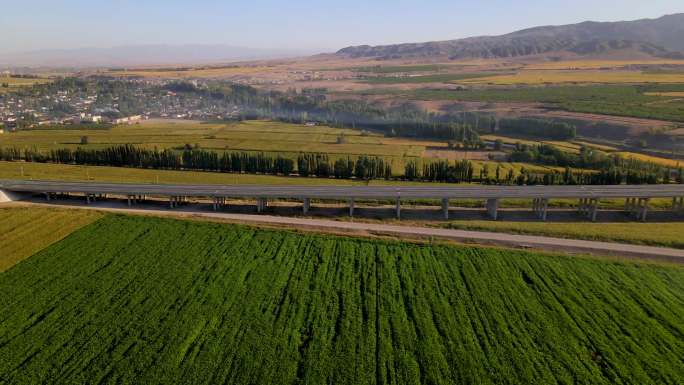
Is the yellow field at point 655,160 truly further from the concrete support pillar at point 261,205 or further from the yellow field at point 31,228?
the yellow field at point 31,228

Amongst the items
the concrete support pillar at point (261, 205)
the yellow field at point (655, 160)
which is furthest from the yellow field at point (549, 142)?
the concrete support pillar at point (261, 205)

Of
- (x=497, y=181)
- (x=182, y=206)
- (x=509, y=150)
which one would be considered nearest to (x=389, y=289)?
(x=182, y=206)

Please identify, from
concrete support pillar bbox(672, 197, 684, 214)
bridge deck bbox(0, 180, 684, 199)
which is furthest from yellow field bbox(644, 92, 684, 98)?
concrete support pillar bbox(672, 197, 684, 214)

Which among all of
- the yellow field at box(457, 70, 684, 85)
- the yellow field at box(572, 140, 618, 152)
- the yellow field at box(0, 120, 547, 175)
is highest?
the yellow field at box(457, 70, 684, 85)

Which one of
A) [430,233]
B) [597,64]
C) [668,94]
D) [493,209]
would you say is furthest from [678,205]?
[597,64]

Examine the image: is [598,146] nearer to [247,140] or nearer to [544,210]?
[544,210]

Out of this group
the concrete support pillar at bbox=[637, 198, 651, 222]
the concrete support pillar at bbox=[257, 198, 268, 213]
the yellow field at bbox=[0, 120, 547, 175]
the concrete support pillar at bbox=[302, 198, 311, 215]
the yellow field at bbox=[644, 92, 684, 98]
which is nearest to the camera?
the concrete support pillar at bbox=[637, 198, 651, 222]

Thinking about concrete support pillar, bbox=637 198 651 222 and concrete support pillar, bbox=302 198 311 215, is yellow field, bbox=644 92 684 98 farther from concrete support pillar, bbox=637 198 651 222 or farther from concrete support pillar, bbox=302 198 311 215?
concrete support pillar, bbox=302 198 311 215
